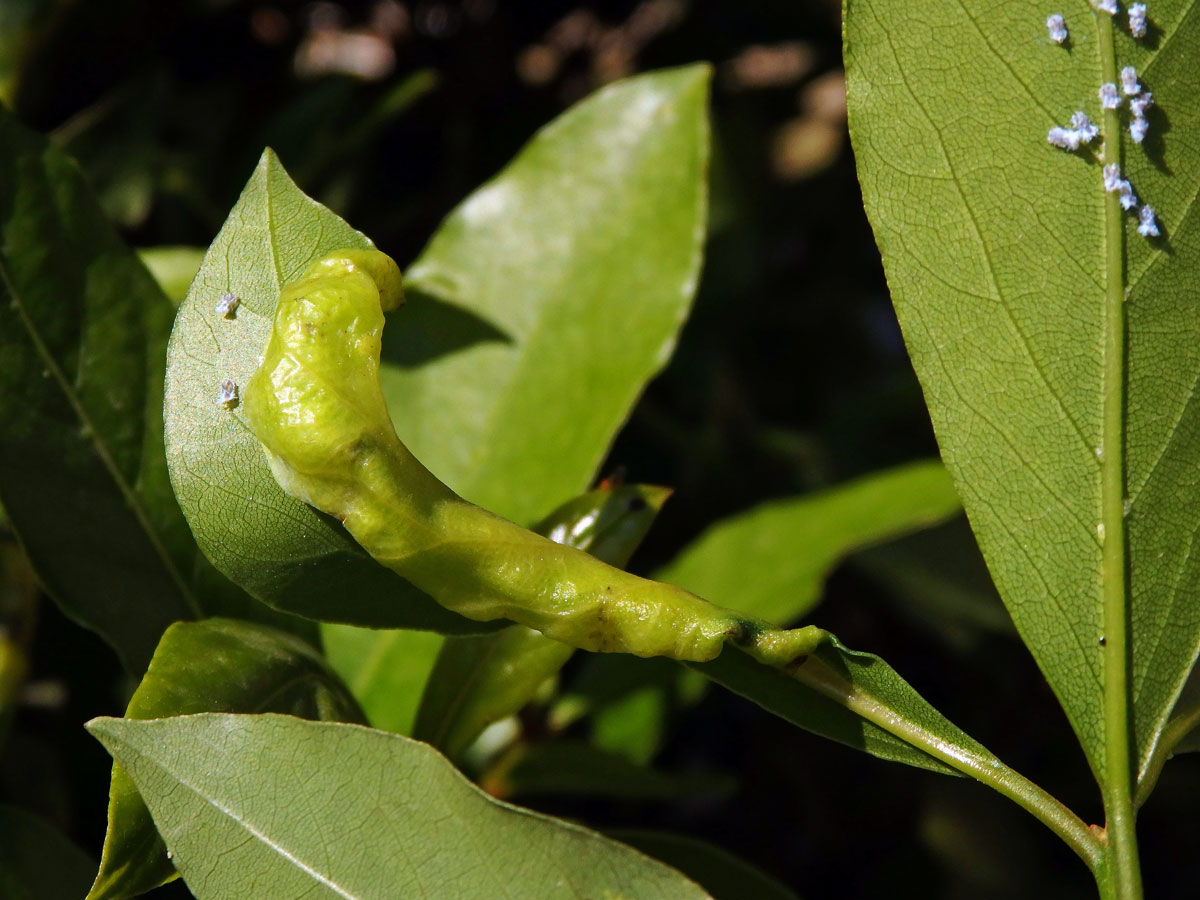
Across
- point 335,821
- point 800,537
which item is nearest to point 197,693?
point 335,821

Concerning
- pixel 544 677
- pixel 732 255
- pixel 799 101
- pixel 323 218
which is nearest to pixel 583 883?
pixel 544 677

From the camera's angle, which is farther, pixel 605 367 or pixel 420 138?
pixel 420 138

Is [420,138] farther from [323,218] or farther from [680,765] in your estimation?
[323,218]

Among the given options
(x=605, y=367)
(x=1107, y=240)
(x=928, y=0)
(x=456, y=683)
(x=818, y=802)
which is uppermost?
(x=928, y=0)

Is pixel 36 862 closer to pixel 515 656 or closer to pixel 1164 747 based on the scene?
pixel 515 656

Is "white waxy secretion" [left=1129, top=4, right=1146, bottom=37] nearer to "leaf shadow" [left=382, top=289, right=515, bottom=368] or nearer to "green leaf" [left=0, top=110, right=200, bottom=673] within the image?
"leaf shadow" [left=382, top=289, right=515, bottom=368]

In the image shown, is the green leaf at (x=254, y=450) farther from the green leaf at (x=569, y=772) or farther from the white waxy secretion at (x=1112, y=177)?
the green leaf at (x=569, y=772)
